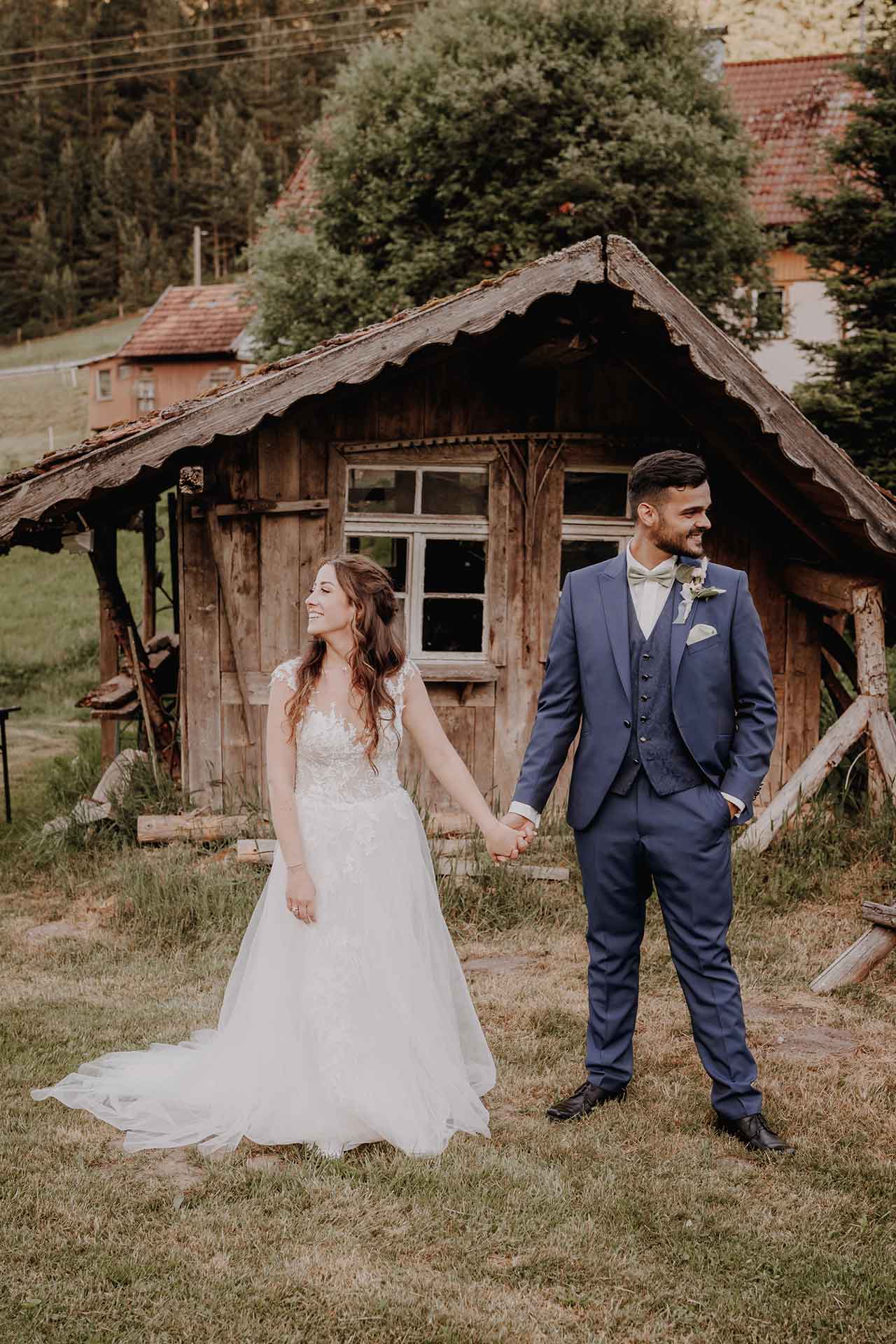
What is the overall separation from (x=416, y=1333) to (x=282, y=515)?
6.06 m

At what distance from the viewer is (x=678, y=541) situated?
4.05 metres

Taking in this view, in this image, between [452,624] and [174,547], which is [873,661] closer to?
[452,624]

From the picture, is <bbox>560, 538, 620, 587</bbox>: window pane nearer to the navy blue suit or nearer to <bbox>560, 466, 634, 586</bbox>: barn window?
<bbox>560, 466, 634, 586</bbox>: barn window

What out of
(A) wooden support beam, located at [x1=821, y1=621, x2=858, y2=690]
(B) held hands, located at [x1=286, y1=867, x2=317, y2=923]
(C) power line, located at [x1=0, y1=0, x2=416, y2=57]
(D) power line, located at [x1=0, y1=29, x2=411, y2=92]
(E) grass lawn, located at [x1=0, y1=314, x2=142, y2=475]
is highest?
(C) power line, located at [x1=0, y1=0, x2=416, y2=57]

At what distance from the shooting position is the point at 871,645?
25.1 feet

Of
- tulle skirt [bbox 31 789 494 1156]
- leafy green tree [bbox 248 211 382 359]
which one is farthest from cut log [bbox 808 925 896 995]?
leafy green tree [bbox 248 211 382 359]

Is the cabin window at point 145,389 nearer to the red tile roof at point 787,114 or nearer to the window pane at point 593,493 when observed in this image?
the red tile roof at point 787,114

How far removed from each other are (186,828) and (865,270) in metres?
10.4

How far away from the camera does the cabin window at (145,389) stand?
34.7 m

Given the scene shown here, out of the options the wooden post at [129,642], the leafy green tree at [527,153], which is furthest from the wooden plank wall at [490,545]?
the leafy green tree at [527,153]

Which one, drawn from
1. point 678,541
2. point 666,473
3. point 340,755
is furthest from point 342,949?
point 666,473

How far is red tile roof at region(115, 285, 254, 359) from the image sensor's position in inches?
1300

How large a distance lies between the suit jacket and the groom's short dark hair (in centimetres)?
28

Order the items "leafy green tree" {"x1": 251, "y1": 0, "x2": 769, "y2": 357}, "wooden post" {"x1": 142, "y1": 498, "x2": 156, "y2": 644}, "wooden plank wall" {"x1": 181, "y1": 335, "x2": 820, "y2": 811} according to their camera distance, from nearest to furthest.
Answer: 1. "wooden plank wall" {"x1": 181, "y1": 335, "x2": 820, "y2": 811}
2. "wooden post" {"x1": 142, "y1": 498, "x2": 156, "y2": 644}
3. "leafy green tree" {"x1": 251, "y1": 0, "x2": 769, "y2": 357}
